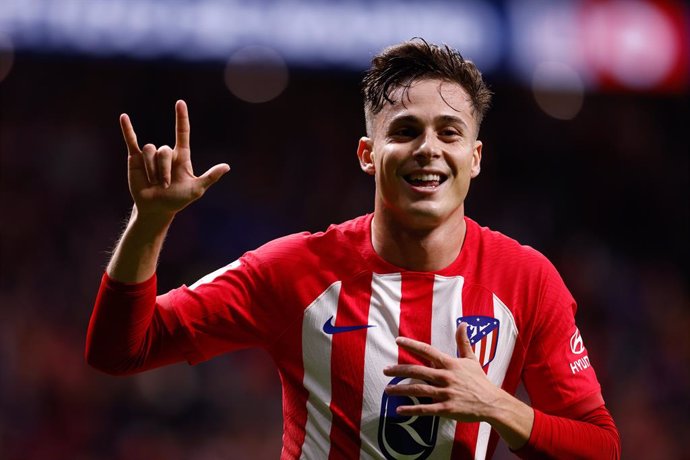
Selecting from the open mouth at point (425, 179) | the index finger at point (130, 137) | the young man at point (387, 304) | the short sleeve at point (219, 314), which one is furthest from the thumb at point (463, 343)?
the index finger at point (130, 137)

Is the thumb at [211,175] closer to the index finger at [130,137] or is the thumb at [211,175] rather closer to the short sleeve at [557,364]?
the index finger at [130,137]

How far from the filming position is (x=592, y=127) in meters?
10.5

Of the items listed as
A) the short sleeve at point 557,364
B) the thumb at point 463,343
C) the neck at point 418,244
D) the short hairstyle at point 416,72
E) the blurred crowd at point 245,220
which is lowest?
the blurred crowd at point 245,220

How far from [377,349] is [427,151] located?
1.79 ft

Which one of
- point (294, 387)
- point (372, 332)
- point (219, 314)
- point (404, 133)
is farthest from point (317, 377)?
point (404, 133)

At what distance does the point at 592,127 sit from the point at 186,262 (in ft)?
16.3

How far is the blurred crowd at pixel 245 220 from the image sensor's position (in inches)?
272

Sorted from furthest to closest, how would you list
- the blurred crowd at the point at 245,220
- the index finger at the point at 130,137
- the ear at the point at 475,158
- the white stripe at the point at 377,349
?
the blurred crowd at the point at 245,220 → the ear at the point at 475,158 → the white stripe at the point at 377,349 → the index finger at the point at 130,137

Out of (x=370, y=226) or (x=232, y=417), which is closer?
(x=370, y=226)

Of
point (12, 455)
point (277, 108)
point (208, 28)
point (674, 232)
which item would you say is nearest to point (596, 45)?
point (674, 232)

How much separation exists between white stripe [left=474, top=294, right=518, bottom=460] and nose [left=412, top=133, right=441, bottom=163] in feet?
1.42

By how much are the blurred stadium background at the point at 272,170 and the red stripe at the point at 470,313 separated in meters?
4.55

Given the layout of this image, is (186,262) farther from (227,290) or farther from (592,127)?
(227,290)

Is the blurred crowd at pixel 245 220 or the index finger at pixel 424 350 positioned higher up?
the index finger at pixel 424 350
